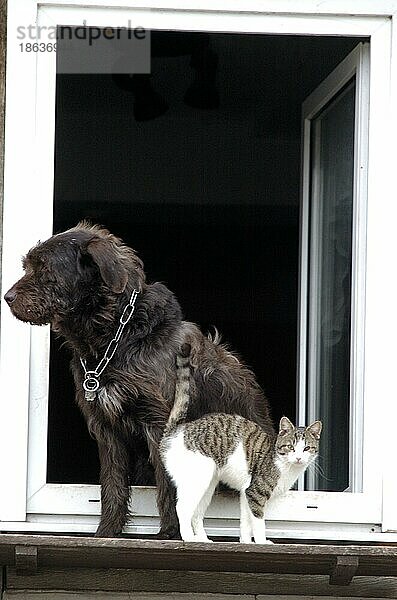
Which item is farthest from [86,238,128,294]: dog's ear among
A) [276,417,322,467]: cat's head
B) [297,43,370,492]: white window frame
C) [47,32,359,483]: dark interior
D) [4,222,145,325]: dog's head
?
[47,32,359,483]: dark interior

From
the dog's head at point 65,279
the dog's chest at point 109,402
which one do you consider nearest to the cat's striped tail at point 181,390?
the dog's chest at point 109,402

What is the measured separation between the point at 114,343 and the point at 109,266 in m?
0.20

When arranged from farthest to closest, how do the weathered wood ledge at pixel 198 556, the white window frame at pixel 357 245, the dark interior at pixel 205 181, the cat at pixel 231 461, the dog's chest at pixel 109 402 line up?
the dark interior at pixel 205 181, the white window frame at pixel 357 245, the dog's chest at pixel 109 402, the cat at pixel 231 461, the weathered wood ledge at pixel 198 556

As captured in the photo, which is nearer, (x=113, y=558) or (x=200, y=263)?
(x=113, y=558)

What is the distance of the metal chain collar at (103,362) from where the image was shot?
3.41 metres

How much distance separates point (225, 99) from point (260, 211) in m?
0.72

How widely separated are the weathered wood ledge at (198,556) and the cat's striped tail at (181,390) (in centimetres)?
32

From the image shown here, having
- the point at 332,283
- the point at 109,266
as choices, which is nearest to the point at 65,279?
the point at 109,266

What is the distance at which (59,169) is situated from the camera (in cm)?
545

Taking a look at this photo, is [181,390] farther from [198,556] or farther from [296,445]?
[198,556]

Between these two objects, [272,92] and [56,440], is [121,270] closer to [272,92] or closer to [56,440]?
[56,440]

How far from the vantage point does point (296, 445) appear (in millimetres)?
3348

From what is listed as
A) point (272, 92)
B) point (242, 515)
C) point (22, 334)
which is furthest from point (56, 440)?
point (272, 92)

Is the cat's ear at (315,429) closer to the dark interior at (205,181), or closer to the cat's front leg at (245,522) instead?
the cat's front leg at (245,522)
